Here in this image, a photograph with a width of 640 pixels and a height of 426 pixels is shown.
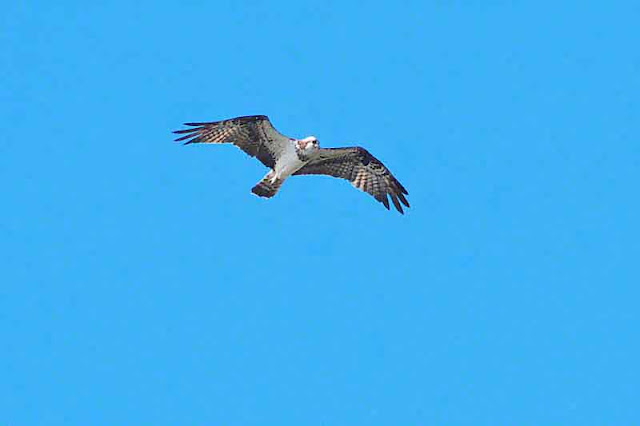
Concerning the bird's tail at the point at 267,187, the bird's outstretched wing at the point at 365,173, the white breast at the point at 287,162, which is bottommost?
the bird's tail at the point at 267,187

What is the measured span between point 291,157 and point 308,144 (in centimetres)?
48

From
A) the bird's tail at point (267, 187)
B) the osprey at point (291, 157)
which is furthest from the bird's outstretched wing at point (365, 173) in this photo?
the bird's tail at point (267, 187)

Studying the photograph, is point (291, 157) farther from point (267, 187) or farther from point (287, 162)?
point (267, 187)

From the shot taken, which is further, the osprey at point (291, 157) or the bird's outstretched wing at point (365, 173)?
the bird's outstretched wing at point (365, 173)

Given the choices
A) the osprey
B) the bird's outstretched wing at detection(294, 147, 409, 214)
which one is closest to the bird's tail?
the osprey

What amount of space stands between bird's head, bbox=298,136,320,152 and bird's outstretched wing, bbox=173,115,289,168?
0.30 metres

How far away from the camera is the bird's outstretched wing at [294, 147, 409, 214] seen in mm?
27812

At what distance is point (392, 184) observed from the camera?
92.2ft

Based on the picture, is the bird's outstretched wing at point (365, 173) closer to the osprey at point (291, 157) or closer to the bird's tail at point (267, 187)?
the osprey at point (291, 157)

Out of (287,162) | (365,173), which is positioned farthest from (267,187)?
(365,173)

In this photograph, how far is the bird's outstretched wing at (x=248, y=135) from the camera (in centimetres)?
2630

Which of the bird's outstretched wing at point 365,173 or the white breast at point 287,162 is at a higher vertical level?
the bird's outstretched wing at point 365,173

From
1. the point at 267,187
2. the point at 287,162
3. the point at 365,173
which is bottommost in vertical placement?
the point at 267,187

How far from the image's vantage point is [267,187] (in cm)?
2716
